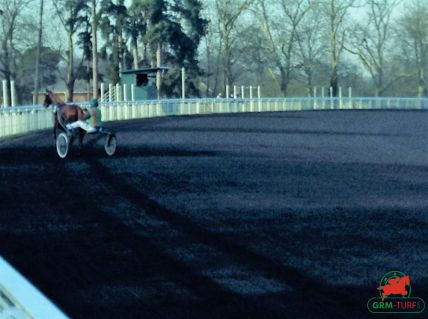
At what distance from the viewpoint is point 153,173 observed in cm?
1911

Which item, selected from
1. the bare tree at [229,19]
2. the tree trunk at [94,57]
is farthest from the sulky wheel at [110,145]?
the bare tree at [229,19]

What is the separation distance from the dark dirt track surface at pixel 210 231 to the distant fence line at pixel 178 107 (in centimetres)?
1226

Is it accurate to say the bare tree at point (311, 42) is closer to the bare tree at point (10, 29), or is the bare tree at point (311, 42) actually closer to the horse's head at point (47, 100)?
the bare tree at point (10, 29)

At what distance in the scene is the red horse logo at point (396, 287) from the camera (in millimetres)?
8398

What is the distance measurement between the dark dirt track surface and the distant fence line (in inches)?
483

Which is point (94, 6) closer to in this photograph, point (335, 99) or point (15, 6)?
point (15, 6)

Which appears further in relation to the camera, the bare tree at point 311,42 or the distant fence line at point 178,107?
the bare tree at point 311,42

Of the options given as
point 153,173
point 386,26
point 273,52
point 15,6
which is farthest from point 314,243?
point 386,26

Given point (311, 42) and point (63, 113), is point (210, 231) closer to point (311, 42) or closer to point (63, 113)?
point (63, 113)

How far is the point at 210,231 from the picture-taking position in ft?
38.0

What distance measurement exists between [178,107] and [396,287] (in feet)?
196

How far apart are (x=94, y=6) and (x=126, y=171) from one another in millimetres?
62307

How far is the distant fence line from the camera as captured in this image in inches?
1441

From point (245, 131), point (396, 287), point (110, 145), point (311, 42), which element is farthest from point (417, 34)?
point (396, 287)
